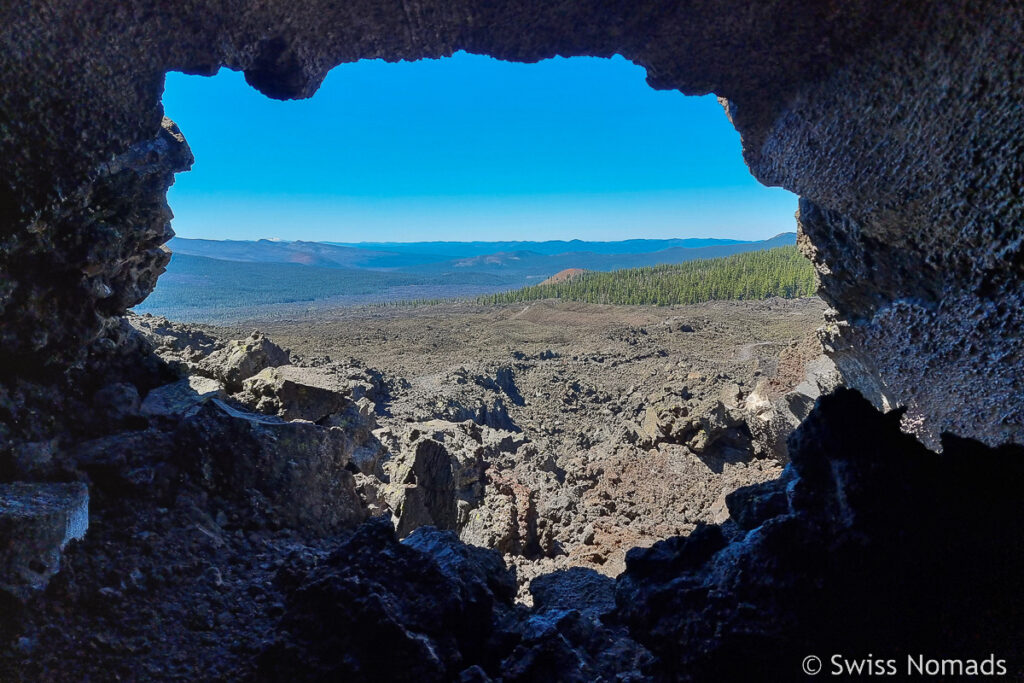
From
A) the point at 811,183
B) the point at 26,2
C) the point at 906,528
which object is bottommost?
the point at 906,528

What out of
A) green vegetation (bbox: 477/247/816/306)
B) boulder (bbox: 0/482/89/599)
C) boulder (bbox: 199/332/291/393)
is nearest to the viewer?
boulder (bbox: 0/482/89/599)

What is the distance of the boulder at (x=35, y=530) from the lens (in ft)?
8.10

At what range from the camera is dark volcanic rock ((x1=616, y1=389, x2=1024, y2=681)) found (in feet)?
7.59

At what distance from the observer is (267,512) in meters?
3.71

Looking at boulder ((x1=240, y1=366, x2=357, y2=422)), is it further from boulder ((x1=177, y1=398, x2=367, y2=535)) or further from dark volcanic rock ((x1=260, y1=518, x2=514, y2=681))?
dark volcanic rock ((x1=260, y1=518, x2=514, y2=681))

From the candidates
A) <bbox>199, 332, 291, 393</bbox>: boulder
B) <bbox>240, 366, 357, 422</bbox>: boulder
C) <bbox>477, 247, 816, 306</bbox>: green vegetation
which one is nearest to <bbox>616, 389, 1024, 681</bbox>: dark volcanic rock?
<bbox>240, 366, 357, 422</bbox>: boulder

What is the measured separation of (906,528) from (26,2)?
18.3ft

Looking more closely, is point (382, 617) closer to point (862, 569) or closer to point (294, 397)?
point (862, 569)

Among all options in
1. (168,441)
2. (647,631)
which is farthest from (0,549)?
(647,631)

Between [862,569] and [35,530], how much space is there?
408 cm

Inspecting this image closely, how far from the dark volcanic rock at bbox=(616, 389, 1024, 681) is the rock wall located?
5.01 feet

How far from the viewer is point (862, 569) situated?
97.6 inches

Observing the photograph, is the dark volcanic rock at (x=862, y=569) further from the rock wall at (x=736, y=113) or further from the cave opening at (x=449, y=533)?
the rock wall at (x=736, y=113)

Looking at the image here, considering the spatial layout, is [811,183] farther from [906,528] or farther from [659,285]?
[659,285]
